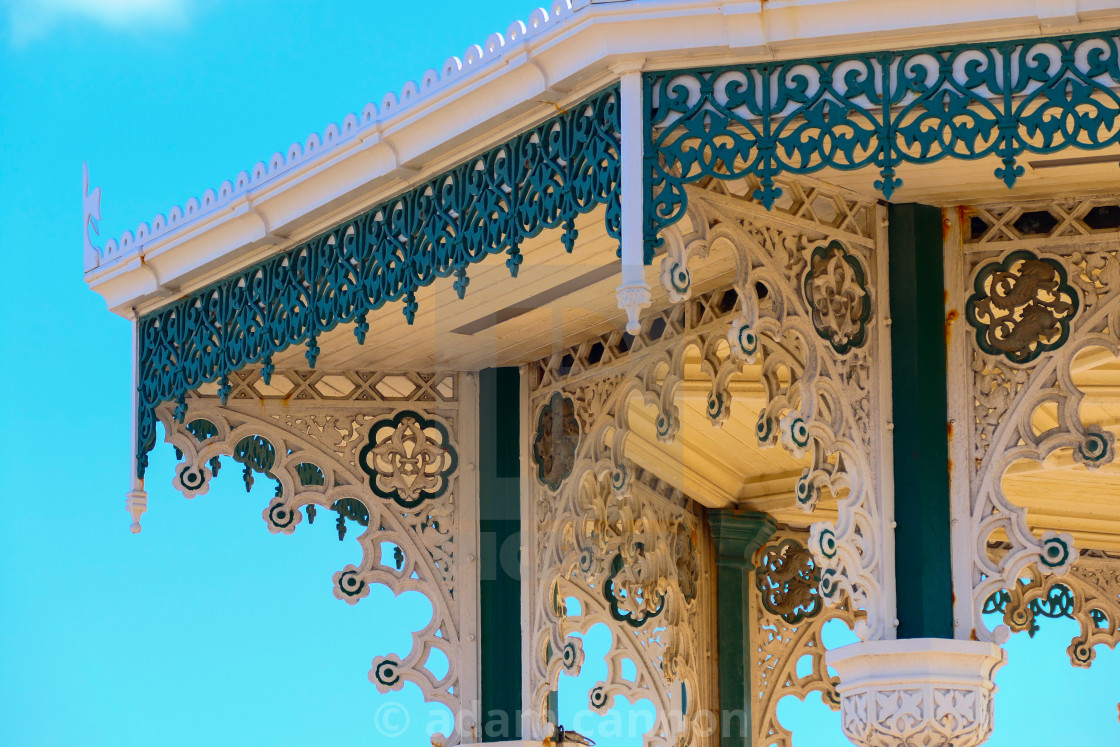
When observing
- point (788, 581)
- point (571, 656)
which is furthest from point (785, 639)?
point (571, 656)

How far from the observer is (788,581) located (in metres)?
11.1

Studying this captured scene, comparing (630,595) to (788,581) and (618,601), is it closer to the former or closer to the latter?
(618,601)

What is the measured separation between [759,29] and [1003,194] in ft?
4.64

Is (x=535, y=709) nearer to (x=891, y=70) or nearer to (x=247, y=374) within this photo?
(x=247, y=374)

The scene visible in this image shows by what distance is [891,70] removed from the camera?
661 centimetres

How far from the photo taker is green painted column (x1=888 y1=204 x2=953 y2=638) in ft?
23.5

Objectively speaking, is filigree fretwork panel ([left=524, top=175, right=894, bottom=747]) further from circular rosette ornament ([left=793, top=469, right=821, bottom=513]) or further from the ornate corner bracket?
the ornate corner bracket

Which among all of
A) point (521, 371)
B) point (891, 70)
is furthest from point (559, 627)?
point (891, 70)

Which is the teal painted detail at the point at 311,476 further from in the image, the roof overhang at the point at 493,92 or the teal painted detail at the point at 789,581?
the teal painted detail at the point at 789,581

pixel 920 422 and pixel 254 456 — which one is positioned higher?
pixel 254 456

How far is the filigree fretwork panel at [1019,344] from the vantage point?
23.4 ft

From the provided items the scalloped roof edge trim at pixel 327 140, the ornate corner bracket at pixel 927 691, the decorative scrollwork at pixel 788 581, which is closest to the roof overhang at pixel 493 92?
the scalloped roof edge trim at pixel 327 140

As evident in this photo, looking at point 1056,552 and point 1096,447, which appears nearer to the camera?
point 1056,552

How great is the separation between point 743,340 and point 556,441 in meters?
2.62
